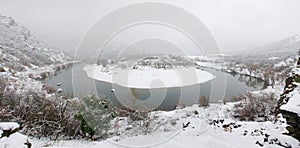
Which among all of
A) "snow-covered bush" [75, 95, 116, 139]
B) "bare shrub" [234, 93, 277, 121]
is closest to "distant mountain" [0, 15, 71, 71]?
"snow-covered bush" [75, 95, 116, 139]

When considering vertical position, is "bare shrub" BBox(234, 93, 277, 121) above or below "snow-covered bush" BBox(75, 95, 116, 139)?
below

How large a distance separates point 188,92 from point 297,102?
1355 inches

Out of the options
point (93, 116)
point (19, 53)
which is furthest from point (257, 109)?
point (19, 53)

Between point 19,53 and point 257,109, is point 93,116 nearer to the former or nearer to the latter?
point 257,109

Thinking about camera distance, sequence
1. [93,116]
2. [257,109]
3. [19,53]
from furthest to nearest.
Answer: [19,53], [257,109], [93,116]

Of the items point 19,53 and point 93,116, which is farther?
point 19,53

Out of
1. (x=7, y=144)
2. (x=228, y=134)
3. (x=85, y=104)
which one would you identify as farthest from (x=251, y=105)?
(x=7, y=144)

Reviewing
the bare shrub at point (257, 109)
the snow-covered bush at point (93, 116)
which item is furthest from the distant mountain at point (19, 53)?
the bare shrub at point (257, 109)

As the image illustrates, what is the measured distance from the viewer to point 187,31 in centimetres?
1196

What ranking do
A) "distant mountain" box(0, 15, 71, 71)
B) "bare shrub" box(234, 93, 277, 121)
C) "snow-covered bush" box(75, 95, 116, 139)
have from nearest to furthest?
"snow-covered bush" box(75, 95, 116, 139) → "bare shrub" box(234, 93, 277, 121) → "distant mountain" box(0, 15, 71, 71)

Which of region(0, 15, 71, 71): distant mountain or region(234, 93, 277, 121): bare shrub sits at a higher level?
region(0, 15, 71, 71): distant mountain

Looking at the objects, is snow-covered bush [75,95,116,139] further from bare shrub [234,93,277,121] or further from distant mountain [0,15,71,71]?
distant mountain [0,15,71,71]

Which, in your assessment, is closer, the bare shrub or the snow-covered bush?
the snow-covered bush

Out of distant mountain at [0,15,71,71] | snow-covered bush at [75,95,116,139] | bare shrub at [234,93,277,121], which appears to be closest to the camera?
snow-covered bush at [75,95,116,139]
